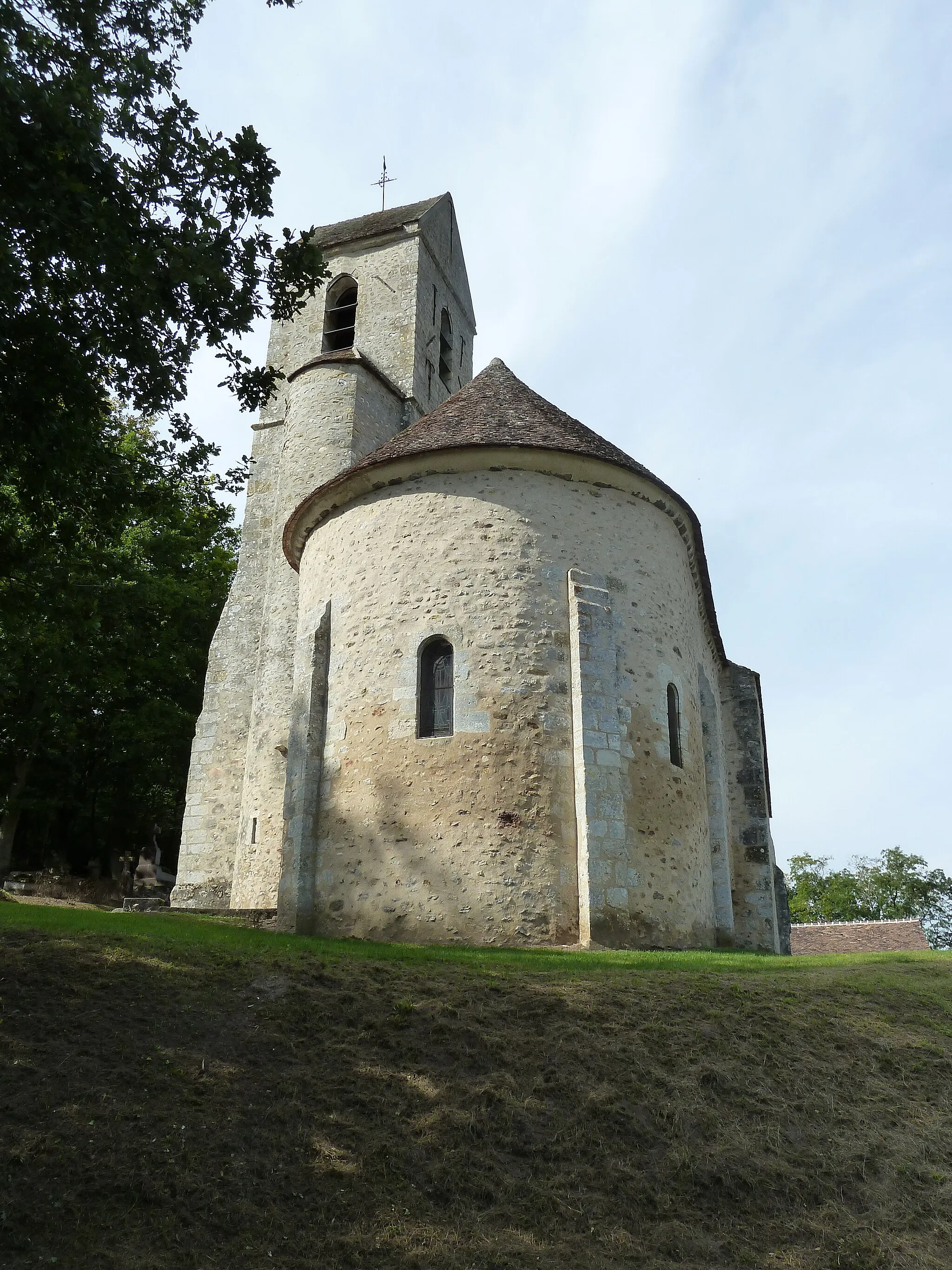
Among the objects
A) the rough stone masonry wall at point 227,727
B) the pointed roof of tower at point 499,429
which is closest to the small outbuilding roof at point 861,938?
the rough stone masonry wall at point 227,727

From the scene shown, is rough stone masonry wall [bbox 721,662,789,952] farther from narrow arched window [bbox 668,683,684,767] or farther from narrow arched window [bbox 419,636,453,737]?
narrow arched window [bbox 419,636,453,737]

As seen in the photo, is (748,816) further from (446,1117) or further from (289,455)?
(446,1117)

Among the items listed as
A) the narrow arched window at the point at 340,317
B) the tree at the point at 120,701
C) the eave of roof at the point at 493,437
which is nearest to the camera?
the eave of roof at the point at 493,437

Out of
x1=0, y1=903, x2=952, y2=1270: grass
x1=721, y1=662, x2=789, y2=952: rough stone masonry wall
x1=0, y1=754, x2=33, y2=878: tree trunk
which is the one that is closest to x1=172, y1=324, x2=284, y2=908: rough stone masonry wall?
x1=0, y1=754, x2=33, y2=878: tree trunk

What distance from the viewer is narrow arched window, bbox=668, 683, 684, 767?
13.8m

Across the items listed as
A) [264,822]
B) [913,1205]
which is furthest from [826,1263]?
[264,822]

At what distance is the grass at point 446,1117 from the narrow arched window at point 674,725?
17.0 ft

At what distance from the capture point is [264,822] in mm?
16531

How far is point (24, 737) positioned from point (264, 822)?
37.0ft

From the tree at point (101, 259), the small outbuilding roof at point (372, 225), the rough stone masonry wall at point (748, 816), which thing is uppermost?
the small outbuilding roof at point (372, 225)

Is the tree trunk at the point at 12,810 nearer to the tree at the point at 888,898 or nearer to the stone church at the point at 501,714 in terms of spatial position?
the stone church at the point at 501,714

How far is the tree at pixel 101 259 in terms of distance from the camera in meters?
6.86

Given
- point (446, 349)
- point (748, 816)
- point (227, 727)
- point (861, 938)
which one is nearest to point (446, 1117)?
point (748, 816)

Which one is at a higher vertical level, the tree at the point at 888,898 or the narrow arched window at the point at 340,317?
the narrow arched window at the point at 340,317
